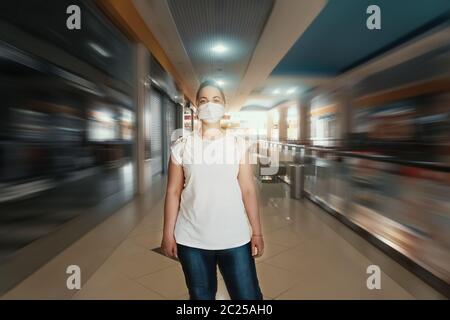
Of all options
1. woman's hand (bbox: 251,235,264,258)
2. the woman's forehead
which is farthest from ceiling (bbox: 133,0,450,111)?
A: woman's hand (bbox: 251,235,264,258)

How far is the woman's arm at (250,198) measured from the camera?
4.78 ft

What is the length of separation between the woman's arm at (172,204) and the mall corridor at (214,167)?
0.06 ft

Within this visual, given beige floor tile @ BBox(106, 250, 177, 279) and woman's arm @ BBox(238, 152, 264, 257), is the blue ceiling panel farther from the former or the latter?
beige floor tile @ BBox(106, 250, 177, 279)

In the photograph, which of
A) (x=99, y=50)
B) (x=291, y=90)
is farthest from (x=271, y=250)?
(x=291, y=90)

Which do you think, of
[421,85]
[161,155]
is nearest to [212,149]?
[421,85]

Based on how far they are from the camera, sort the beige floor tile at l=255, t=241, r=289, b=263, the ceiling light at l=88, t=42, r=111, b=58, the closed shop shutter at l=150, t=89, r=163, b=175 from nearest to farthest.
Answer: the beige floor tile at l=255, t=241, r=289, b=263, the ceiling light at l=88, t=42, r=111, b=58, the closed shop shutter at l=150, t=89, r=163, b=175

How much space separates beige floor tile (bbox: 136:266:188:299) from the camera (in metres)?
2.47

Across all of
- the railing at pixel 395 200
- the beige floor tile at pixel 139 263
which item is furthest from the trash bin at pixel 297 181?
the beige floor tile at pixel 139 263

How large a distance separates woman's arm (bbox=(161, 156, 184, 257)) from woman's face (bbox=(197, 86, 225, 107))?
30 cm

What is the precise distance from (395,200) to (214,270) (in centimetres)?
284

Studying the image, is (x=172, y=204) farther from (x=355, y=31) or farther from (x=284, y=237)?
(x=355, y=31)

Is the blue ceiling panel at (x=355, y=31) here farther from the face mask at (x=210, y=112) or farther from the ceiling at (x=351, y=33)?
the face mask at (x=210, y=112)

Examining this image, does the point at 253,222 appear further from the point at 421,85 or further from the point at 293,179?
the point at 293,179

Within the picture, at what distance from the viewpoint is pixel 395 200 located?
357 cm
